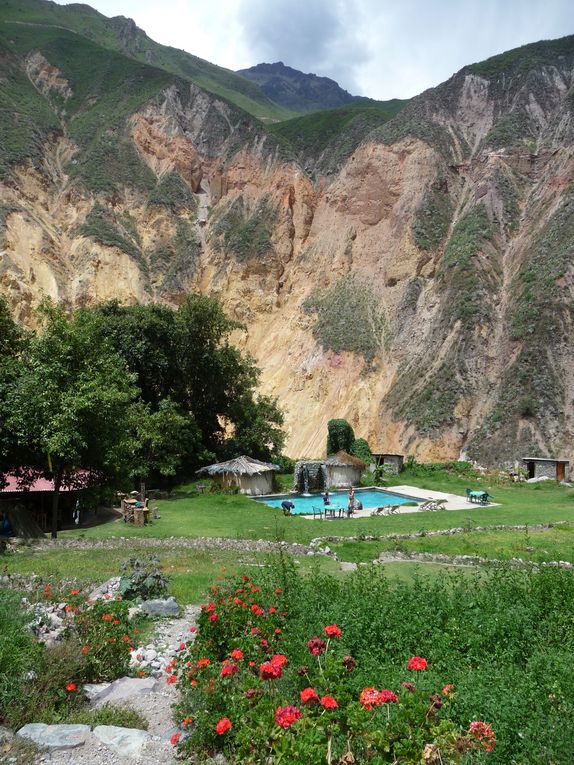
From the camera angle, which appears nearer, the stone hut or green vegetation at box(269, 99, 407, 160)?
the stone hut

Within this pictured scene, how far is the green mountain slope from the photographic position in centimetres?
10825

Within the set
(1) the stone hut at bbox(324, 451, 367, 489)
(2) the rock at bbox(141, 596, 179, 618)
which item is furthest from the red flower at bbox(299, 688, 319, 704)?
(1) the stone hut at bbox(324, 451, 367, 489)

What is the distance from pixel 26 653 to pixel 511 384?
37106mm

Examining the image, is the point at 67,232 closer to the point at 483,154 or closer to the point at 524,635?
the point at 483,154

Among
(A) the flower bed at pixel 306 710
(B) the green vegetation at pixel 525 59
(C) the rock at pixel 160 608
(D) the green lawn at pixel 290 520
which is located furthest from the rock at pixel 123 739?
(B) the green vegetation at pixel 525 59

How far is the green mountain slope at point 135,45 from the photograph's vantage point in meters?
108

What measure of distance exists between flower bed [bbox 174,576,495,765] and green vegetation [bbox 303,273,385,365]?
139 ft

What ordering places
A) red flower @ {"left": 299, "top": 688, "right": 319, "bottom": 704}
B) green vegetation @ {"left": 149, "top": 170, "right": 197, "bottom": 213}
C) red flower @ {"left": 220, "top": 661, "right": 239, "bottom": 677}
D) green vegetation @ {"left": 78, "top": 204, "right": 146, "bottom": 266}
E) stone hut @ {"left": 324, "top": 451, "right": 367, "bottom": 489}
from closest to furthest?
red flower @ {"left": 299, "top": 688, "right": 319, "bottom": 704} → red flower @ {"left": 220, "top": 661, "right": 239, "bottom": 677} → stone hut @ {"left": 324, "top": 451, "right": 367, "bottom": 489} → green vegetation @ {"left": 78, "top": 204, "right": 146, "bottom": 266} → green vegetation @ {"left": 149, "top": 170, "right": 197, "bottom": 213}

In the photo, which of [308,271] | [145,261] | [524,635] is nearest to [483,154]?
[308,271]

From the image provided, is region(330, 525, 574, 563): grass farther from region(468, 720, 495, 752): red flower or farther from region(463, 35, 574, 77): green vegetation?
region(463, 35, 574, 77): green vegetation

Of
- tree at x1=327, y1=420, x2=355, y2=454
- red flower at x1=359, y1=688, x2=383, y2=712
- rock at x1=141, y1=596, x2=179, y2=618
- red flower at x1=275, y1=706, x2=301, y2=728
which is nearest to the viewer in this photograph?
red flower at x1=275, y1=706, x2=301, y2=728

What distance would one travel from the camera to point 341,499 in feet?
93.6

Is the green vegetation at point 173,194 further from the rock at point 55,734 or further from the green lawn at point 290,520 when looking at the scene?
the rock at point 55,734

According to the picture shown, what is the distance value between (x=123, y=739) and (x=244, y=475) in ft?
80.1
